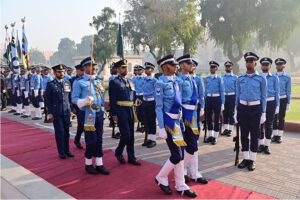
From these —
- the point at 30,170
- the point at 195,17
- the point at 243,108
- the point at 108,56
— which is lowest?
the point at 30,170

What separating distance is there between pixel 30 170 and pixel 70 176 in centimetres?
105

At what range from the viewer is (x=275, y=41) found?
94.8 feet

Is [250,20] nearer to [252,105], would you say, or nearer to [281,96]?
[281,96]

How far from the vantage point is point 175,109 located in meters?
4.78

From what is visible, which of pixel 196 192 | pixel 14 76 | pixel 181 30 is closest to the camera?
pixel 196 192

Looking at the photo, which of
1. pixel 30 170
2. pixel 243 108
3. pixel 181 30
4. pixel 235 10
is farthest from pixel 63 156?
pixel 235 10

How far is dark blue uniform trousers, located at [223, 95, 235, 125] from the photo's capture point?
9.31 m

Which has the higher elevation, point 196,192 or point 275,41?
point 275,41

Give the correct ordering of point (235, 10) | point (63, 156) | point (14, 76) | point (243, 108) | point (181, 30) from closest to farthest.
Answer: point (243, 108) → point (63, 156) → point (14, 76) → point (181, 30) → point (235, 10)

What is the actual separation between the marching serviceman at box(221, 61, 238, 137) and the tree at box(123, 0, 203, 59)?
14873mm

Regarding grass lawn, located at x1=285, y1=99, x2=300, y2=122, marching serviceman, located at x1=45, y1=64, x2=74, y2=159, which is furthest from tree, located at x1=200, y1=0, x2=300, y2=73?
marching serviceman, located at x1=45, y1=64, x2=74, y2=159

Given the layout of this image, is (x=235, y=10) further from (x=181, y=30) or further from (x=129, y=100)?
(x=129, y=100)

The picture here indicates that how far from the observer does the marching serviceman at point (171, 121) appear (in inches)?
185

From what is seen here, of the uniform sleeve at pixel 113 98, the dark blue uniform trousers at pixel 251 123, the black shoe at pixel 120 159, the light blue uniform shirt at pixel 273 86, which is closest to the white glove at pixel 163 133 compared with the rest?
the uniform sleeve at pixel 113 98
